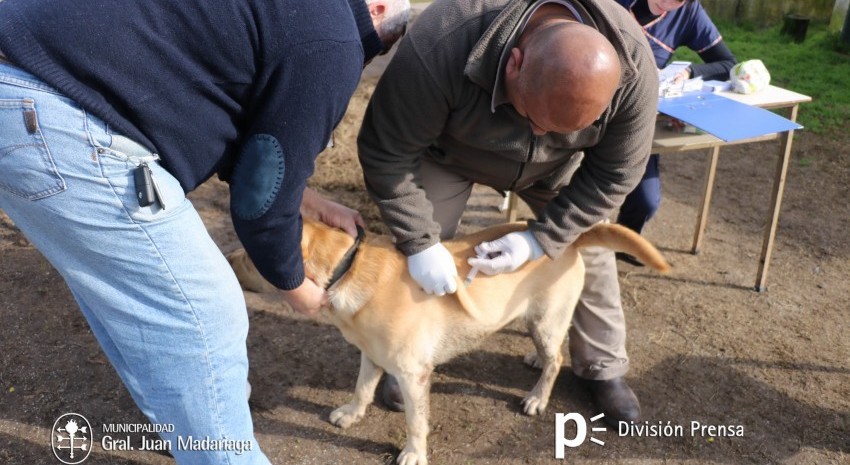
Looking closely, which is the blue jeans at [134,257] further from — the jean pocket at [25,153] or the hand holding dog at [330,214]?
the hand holding dog at [330,214]

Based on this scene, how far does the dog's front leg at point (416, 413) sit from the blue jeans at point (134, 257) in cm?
79

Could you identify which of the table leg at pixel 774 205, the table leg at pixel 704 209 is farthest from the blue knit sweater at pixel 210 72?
the table leg at pixel 704 209

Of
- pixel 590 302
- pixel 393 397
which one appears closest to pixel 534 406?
pixel 590 302

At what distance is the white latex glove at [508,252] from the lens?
97.7 inches

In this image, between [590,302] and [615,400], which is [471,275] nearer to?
[590,302]

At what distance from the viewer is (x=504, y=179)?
8.61ft

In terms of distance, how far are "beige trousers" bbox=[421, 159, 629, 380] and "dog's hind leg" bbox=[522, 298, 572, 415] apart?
0.47 feet

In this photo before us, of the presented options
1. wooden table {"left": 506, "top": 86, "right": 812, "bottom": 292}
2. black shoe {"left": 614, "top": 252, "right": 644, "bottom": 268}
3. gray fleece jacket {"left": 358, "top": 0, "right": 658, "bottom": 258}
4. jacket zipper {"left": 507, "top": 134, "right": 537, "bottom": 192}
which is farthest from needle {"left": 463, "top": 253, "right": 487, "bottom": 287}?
black shoe {"left": 614, "top": 252, "right": 644, "bottom": 268}

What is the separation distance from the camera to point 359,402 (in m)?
2.87

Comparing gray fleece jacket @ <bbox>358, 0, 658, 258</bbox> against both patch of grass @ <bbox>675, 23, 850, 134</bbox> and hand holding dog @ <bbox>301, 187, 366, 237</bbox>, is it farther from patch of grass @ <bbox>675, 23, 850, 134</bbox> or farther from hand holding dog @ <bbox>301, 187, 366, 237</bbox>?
patch of grass @ <bbox>675, 23, 850, 134</bbox>

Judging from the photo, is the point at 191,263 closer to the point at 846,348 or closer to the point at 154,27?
the point at 154,27

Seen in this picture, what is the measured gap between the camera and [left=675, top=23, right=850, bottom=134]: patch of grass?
676 centimetres

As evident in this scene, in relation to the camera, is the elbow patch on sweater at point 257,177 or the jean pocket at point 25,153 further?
the elbow patch on sweater at point 257,177

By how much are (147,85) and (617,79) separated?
124cm
